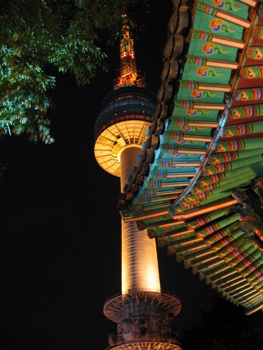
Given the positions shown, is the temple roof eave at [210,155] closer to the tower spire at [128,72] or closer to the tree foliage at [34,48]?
the tree foliage at [34,48]

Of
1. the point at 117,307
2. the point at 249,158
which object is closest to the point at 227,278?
the point at 249,158

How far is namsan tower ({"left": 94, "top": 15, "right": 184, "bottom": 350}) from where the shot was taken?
28.0 m

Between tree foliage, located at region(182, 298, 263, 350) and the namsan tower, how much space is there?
8.45ft

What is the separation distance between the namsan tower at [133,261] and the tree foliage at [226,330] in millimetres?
2576

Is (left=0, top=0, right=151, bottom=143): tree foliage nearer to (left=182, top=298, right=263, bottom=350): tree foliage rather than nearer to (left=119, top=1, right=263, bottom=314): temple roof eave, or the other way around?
(left=119, top=1, right=263, bottom=314): temple roof eave

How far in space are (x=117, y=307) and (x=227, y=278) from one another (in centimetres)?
2415

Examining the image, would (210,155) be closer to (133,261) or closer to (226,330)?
(226,330)

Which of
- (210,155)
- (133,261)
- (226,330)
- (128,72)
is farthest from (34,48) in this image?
(128,72)

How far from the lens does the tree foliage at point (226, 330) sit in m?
22.4

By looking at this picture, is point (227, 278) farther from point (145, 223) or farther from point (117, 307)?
point (117, 307)

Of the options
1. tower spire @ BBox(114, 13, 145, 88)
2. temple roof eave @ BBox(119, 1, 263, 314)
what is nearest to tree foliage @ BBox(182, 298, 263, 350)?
temple roof eave @ BBox(119, 1, 263, 314)

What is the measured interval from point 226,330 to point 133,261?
949 centimetres

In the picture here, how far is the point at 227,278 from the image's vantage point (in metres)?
7.45

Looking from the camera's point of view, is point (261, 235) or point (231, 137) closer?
point (231, 137)
